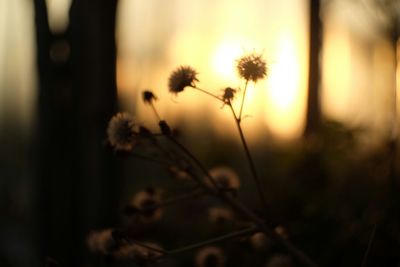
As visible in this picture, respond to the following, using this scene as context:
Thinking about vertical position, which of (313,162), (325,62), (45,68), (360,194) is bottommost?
(360,194)

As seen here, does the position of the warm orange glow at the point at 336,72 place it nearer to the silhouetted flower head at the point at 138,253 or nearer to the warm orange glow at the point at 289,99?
the warm orange glow at the point at 289,99

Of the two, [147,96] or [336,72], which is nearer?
[147,96]

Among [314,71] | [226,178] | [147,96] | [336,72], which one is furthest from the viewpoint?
[336,72]

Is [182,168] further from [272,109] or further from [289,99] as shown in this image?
[272,109]

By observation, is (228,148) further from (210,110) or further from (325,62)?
(325,62)

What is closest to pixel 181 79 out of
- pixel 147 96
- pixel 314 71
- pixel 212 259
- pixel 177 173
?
pixel 147 96

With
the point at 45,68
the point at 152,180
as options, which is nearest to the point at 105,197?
the point at 45,68

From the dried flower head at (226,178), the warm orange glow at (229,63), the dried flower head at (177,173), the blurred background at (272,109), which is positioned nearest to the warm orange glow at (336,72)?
the blurred background at (272,109)
